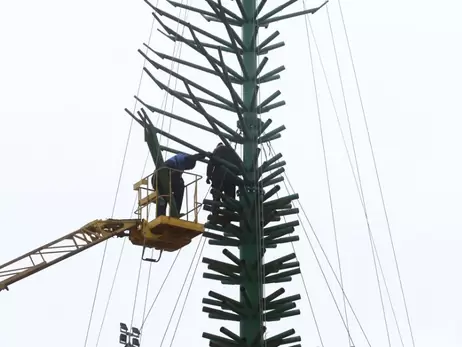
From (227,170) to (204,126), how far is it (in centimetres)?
116

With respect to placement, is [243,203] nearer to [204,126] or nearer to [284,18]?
[204,126]

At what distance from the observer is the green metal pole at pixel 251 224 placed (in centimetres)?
2044

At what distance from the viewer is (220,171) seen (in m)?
21.0

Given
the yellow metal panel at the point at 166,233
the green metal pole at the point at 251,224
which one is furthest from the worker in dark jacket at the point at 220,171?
the yellow metal panel at the point at 166,233

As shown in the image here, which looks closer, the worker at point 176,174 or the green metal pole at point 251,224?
the green metal pole at point 251,224

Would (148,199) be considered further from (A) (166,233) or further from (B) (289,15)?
(B) (289,15)

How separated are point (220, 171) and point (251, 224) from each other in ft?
4.30

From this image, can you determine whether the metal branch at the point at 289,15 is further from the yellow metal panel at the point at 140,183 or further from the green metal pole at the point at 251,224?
the yellow metal panel at the point at 140,183

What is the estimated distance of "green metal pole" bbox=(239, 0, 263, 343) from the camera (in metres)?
20.4

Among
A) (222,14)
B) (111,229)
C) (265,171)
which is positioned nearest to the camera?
(222,14)

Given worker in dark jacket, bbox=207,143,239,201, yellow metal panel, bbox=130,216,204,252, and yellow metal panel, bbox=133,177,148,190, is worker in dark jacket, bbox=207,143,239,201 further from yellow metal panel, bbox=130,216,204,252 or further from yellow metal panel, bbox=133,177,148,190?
yellow metal panel, bbox=133,177,148,190

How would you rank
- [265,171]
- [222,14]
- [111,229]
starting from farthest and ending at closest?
[111,229] < [265,171] < [222,14]

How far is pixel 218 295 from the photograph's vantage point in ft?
66.8

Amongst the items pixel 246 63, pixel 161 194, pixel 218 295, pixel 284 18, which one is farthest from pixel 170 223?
pixel 284 18
